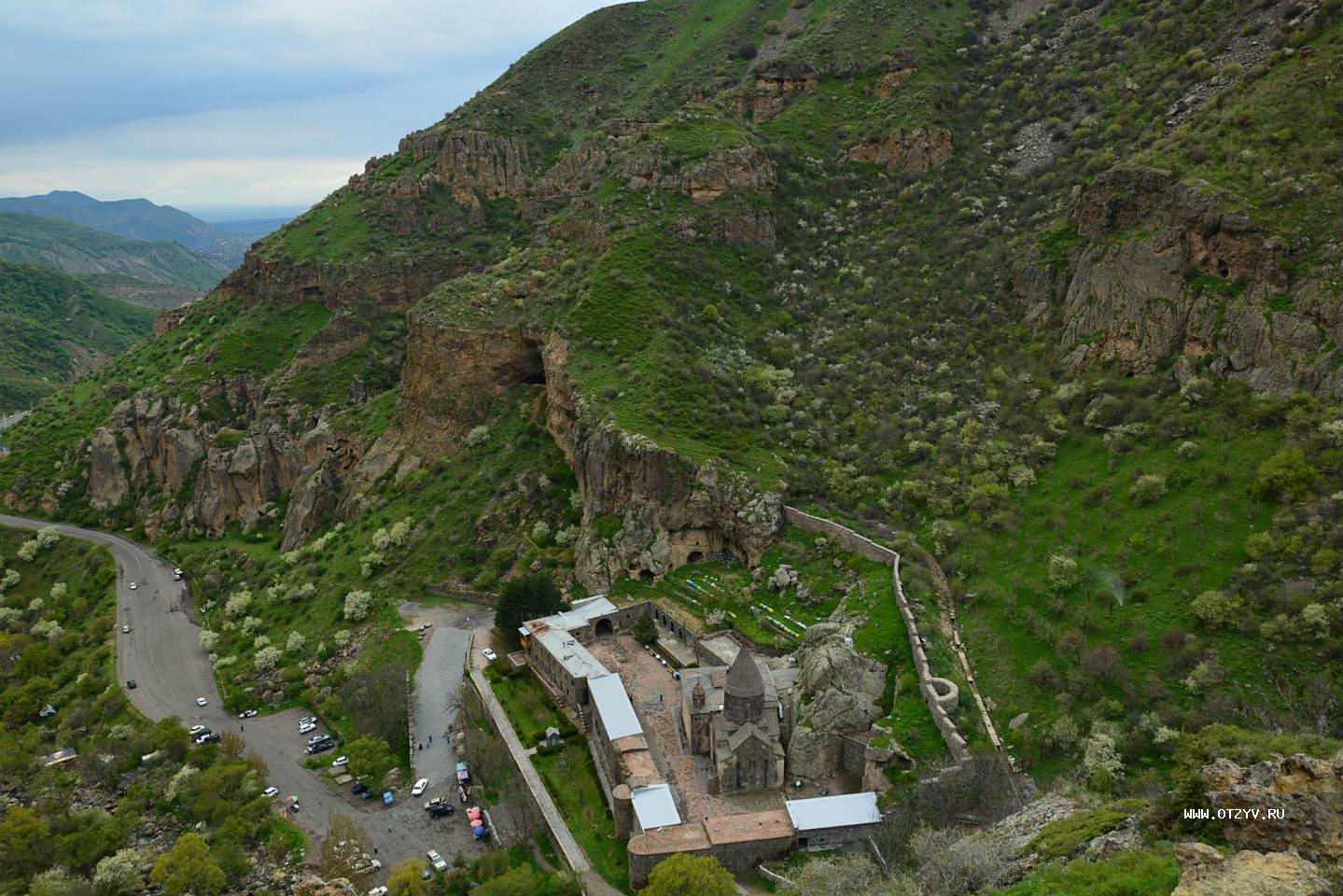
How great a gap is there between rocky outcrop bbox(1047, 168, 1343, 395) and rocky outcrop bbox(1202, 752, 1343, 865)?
25281 mm

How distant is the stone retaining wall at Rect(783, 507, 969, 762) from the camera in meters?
28.7

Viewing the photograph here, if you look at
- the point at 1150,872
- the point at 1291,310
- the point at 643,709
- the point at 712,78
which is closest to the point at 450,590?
the point at 643,709

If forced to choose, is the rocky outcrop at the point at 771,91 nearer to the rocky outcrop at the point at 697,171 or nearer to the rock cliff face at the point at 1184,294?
the rocky outcrop at the point at 697,171

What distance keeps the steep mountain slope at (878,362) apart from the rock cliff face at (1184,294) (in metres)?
0.18

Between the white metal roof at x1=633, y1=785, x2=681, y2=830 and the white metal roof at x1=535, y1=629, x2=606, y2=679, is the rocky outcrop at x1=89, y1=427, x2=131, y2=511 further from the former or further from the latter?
the white metal roof at x1=633, y1=785, x2=681, y2=830

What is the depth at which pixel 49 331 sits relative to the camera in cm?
16762

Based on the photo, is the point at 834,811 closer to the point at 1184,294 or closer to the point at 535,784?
the point at 535,784

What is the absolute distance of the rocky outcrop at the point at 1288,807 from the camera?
1477 cm

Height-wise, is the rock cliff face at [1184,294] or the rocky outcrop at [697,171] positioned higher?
the rocky outcrop at [697,171]

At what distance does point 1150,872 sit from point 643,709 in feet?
78.7

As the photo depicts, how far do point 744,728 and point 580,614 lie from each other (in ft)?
51.4

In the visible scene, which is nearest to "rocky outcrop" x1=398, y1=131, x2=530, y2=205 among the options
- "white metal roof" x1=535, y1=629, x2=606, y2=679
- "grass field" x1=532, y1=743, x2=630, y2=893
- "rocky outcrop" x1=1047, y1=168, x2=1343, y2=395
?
"rocky outcrop" x1=1047, y1=168, x2=1343, y2=395

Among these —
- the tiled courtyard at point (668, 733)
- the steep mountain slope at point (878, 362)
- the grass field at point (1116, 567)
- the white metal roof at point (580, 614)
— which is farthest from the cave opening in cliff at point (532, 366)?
the grass field at point (1116, 567)

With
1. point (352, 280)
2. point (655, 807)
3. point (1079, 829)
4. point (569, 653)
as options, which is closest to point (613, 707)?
point (569, 653)
